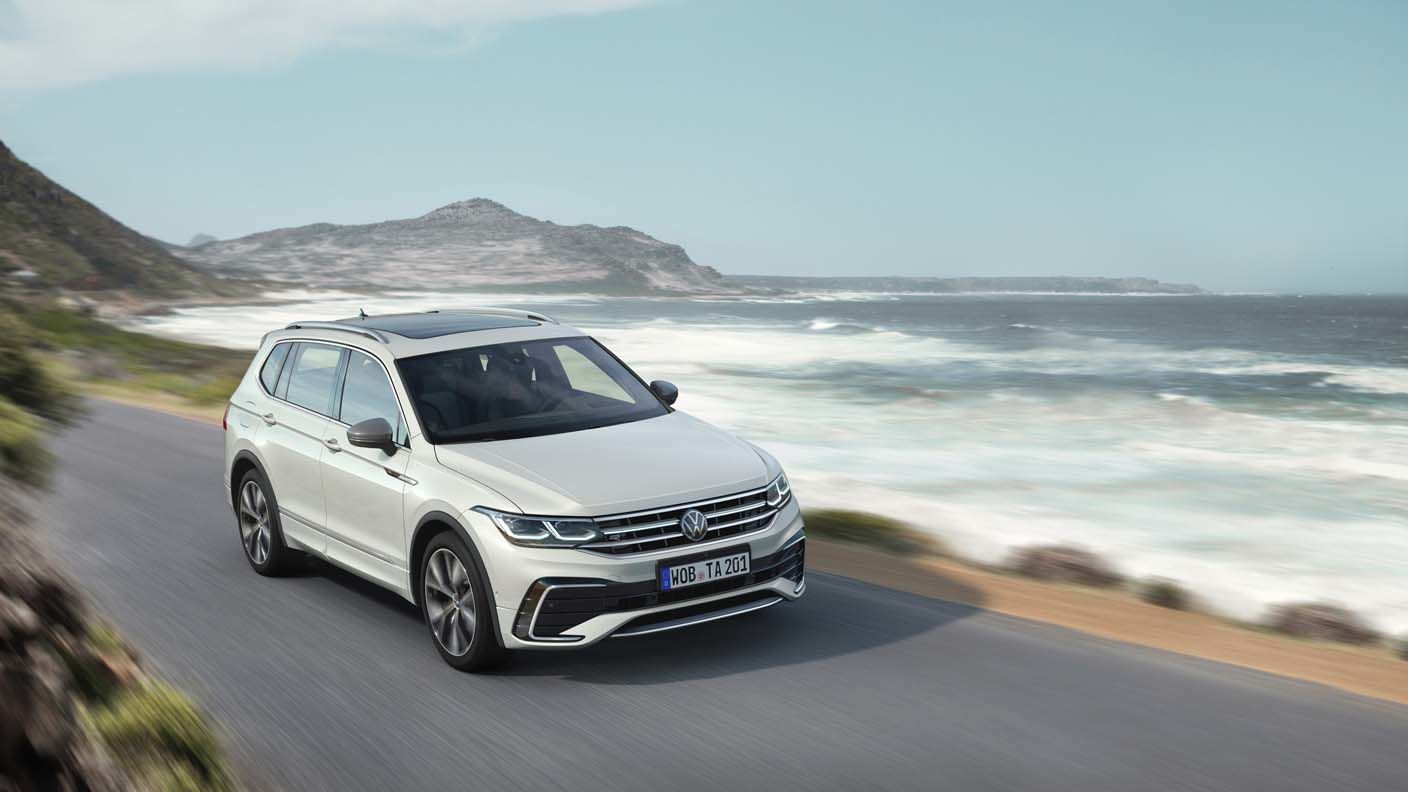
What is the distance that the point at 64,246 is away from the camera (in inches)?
Answer: 4003

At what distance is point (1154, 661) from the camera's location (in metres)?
6.22

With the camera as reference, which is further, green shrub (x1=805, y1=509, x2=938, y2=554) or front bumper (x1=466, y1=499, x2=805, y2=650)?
green shrub (x1=805, y1=509, x2=938, y2=554)

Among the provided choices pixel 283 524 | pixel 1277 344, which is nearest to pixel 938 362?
pixel 1277 344

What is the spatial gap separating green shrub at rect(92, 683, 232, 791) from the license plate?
2493 millimetres

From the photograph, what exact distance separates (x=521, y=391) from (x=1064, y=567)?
172 inches

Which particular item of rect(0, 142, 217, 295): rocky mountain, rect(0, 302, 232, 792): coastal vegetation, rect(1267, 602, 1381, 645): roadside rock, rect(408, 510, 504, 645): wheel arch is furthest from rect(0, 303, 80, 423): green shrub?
rect(0, 142, 217, 295): rocky mountain

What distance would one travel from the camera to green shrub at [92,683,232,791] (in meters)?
3.09

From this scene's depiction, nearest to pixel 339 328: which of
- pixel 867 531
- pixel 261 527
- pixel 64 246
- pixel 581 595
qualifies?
pixel 261 527

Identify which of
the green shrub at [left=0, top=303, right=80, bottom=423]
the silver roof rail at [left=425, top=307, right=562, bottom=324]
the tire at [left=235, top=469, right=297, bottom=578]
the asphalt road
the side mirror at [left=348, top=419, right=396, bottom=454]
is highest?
the silver roof rail at [left=425, top=307, right=562, bottom=324]

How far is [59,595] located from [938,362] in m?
53.3

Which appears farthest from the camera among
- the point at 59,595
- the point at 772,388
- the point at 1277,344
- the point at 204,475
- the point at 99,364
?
the point at 1277,344

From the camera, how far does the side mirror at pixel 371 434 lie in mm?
6355

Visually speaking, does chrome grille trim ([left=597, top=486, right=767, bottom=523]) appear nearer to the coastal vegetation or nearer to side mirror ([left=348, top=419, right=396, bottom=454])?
side mirror ([left=348, top=419, right=396, bottom=454])

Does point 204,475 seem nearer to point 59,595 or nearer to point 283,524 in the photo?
point 283,524
